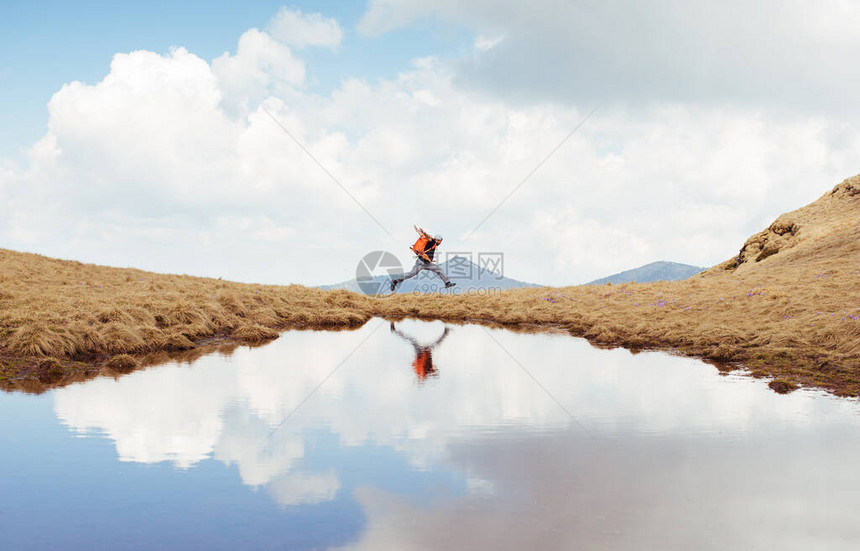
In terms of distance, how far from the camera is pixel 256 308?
26.7 metres

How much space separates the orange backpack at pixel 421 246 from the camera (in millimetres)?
34375

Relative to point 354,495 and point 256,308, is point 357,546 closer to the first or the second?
point 354,495

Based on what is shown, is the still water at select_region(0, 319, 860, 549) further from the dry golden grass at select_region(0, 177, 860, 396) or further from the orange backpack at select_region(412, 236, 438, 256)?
the orange backpack at select_region(412, 236, 438, 256)

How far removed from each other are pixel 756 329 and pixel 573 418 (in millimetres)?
11092

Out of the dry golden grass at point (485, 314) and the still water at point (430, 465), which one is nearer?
the still water at point (430, 465)

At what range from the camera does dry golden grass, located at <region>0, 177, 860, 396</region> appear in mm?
15164

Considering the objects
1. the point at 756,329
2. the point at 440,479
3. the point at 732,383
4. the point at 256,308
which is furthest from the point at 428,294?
the point at 440,479

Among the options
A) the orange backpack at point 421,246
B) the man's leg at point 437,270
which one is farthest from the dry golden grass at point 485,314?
the orange backpack at point 421,246

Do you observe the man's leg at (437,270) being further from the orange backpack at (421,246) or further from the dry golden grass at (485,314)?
the dry golden grass at (485,314)

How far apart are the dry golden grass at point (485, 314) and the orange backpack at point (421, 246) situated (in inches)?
135

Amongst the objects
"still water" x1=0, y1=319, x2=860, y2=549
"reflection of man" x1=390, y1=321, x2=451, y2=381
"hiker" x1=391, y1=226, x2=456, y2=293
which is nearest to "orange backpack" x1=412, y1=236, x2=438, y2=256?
"hiker" x1=391, y1=226, x2=456, y2=293

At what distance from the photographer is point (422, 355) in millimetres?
18484

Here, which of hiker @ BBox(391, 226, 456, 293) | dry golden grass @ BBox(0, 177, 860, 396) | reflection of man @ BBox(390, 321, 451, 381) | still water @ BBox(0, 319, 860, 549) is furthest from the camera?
hiker @ BBox(391, 226, 456, 293)

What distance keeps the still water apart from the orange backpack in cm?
2059
